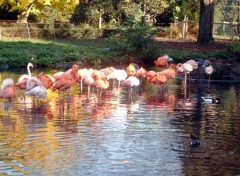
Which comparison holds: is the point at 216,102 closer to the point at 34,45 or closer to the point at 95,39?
the point at 34,45

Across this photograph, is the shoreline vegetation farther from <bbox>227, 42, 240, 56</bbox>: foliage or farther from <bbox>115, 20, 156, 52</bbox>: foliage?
<bbox>115, 20, 156, 52</bbox>: foliage

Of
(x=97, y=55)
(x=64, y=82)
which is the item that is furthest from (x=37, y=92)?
(x=97, y=55)

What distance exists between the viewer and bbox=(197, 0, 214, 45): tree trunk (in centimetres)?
3469

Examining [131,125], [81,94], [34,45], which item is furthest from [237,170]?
[34,45]

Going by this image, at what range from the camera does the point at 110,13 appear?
45.8 m

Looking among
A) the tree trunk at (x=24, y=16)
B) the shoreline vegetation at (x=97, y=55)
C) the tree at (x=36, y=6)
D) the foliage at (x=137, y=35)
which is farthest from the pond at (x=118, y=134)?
the tree trunk at (x=24, y=16)

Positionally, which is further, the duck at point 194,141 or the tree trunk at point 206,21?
the tree trunk at point 206,21

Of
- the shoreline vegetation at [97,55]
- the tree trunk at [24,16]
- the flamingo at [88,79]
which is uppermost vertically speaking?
the tree trunk at [24,16]

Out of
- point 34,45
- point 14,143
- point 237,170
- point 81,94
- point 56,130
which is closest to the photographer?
point 237,170

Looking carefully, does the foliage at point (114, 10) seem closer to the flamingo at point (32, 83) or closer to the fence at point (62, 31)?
the fence at point (62, 31)

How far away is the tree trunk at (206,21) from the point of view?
114 ft

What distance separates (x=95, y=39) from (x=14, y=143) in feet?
103

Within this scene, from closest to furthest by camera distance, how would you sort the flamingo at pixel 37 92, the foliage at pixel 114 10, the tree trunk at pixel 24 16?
the flamingo at pixel 37 92
the foliage at pixel 114 10
the tree trunk at pixel 24 16

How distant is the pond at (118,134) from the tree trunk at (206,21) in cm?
1746
